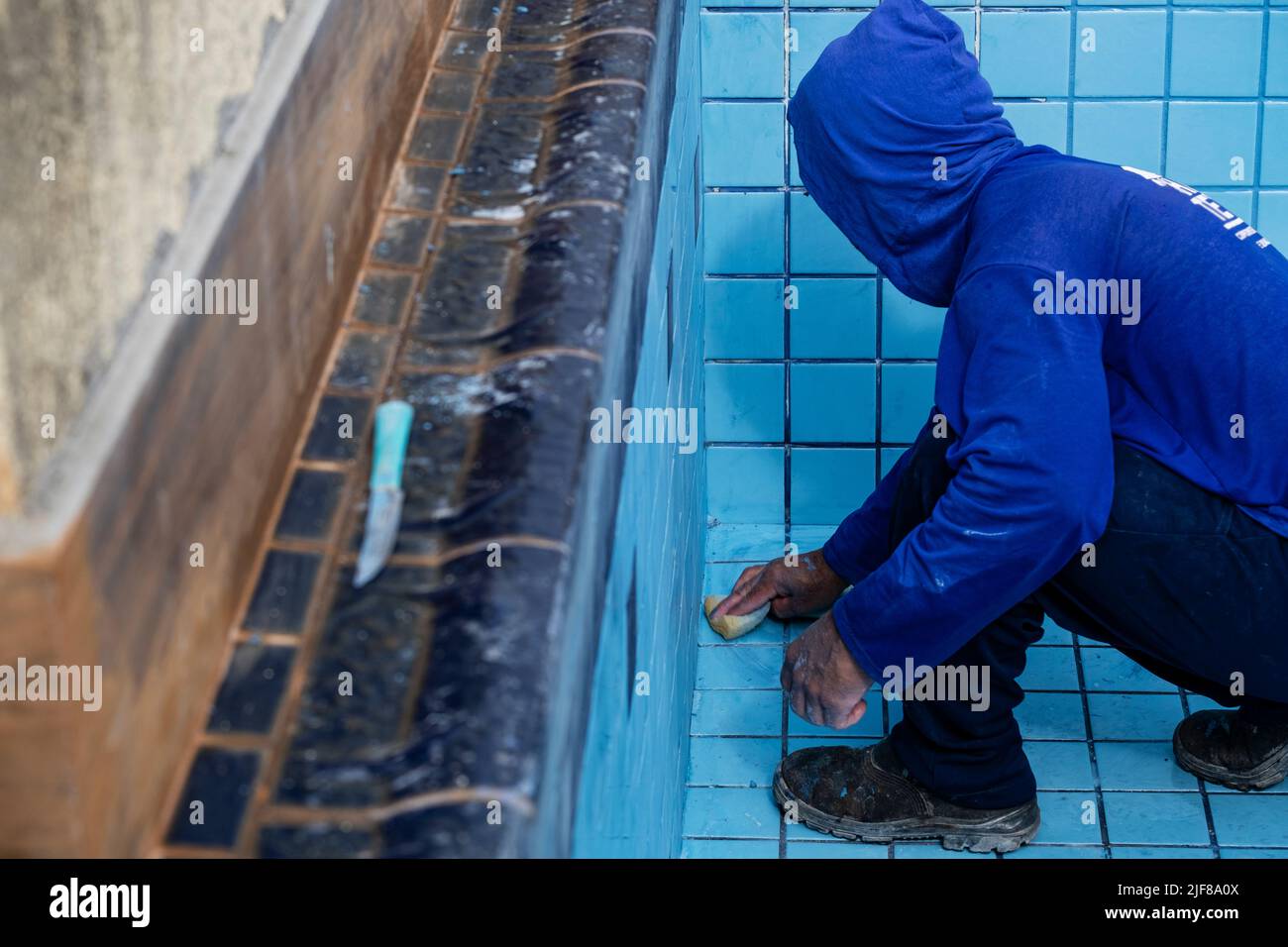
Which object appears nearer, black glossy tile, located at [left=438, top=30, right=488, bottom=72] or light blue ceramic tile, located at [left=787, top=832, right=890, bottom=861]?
black glossy tile, located at [left=438, top=30, right=488, bottom=72]

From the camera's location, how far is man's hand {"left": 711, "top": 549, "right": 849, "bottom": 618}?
10.0 ft

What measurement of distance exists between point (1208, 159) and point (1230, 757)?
4.32 ft

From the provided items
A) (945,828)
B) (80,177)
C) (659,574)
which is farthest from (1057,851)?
(80,177)

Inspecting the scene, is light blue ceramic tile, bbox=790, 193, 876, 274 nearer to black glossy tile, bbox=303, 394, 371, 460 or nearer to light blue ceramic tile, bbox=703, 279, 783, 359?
light blue ceramic tile, bbox=703, 279, 783, 359

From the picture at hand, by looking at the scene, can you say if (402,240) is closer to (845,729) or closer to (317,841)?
(317,841)

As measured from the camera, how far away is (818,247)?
3279mm

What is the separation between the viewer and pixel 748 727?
294 centimetres

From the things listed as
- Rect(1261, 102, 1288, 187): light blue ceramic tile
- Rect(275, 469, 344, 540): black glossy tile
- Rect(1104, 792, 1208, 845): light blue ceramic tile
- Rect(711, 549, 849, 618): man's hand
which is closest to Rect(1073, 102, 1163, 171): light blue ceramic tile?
Rect(1261, 102, 1288, 187): light blue ceramic tile

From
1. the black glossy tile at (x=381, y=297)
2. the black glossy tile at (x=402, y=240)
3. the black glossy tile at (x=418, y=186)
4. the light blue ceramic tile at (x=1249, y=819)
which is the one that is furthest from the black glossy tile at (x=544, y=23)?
the light blue ceramic tile at (x=1249, y=819)

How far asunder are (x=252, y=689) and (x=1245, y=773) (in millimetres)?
2053

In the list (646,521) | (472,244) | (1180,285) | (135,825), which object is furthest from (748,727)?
(135,825)

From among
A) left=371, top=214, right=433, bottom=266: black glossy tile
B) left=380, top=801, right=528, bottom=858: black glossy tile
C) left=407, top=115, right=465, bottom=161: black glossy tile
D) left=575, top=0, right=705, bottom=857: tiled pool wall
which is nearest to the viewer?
left=380, top=801, right=528, bottom=858: black glossy tile

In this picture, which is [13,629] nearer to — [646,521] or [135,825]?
[135,825]

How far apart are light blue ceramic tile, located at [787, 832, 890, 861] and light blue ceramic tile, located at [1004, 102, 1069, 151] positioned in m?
1.53
